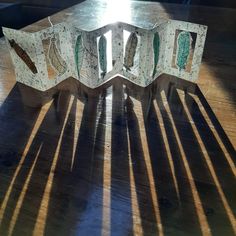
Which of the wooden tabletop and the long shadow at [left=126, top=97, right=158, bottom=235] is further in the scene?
the wooden tabletop

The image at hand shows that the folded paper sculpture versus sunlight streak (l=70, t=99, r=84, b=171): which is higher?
the folded paper sculpture

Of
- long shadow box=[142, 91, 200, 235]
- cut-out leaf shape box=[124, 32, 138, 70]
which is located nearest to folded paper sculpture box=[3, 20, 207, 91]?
cut-out leaf shape box=[124, 32, 138, 70]

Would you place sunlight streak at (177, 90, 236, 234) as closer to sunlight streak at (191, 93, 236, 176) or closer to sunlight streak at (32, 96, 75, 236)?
sunlight streak at (191, 93, 236, 176)

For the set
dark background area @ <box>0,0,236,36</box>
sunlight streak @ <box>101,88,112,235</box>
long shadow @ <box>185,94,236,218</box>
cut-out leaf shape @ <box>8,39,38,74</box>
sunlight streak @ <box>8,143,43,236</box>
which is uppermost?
cut-out leaf shape @ <box>8,39,38,74</box>

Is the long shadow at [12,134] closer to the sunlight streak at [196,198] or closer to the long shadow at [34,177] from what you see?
the long shadow at [34,177]

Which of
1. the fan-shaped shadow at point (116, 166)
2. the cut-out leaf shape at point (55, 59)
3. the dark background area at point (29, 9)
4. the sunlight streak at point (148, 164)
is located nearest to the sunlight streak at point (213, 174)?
the fan-shaped shadow at point (116, 166)

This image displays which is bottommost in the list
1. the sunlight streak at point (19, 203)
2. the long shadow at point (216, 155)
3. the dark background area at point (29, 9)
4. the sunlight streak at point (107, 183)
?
the sunlight streak at point (19, 203)

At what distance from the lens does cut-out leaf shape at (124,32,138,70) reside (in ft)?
2.27

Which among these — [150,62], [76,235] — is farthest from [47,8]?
[76,235]

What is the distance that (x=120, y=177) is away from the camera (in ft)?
1.62

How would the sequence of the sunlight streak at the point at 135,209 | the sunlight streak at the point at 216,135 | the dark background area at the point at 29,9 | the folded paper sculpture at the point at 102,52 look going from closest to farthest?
the sunlight streak at the point at 135,209 → the sunlight streak at the point at 216,135 → the folded paper sculpture at the point at 102,52 → the dark background area at the point at 29,9

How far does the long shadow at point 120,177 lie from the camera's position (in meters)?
0.42

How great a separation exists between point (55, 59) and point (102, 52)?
129 mm

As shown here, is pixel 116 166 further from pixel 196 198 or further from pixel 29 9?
pixel 29 9
